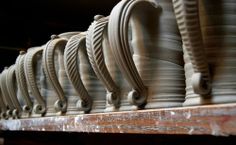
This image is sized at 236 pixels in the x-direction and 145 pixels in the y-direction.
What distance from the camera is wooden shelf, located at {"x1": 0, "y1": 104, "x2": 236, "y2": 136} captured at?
35cm

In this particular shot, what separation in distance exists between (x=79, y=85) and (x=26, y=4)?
1084 mm

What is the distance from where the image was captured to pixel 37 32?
1882mm

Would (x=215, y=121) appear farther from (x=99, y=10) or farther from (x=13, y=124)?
(x=99, y=10)

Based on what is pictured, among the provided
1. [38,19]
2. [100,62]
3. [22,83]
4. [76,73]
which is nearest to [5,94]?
[22,83]

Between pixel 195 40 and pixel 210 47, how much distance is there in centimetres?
5

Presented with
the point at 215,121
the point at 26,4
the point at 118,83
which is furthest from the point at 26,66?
the point at 26,4

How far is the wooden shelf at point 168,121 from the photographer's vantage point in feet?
1.15

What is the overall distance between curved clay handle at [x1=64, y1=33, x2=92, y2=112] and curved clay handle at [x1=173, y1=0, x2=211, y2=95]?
332 millimetres

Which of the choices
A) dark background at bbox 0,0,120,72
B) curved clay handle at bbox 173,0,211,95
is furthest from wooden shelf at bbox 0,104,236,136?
dark background at bbox 0,0,120,72

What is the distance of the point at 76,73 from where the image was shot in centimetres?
72

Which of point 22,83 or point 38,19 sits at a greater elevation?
point 38,19

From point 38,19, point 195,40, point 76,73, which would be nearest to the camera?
point 195,40

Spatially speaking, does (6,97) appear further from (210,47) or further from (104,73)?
(210,47)

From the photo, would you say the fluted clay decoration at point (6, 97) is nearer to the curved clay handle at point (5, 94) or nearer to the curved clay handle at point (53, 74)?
the curved clay handle at point (5, 94)
